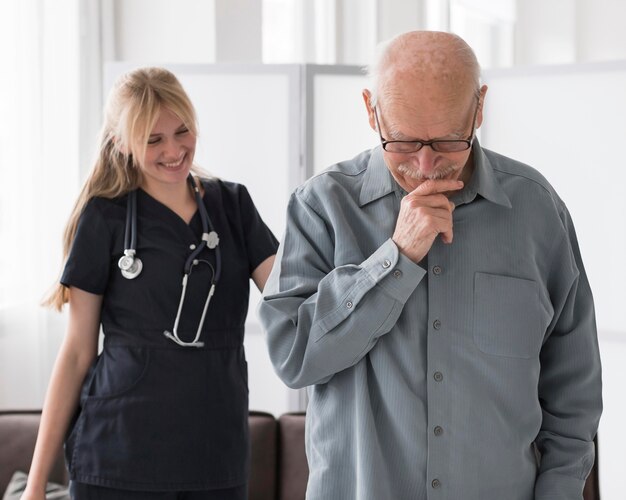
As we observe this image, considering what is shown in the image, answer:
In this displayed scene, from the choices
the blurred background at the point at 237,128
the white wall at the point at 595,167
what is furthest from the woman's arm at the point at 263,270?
the white wall at the point at 595,167

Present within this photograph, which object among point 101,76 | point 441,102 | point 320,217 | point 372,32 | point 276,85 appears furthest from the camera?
point 372,32

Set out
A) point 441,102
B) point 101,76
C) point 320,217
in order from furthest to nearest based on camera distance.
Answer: point 101,76
point 320,217
point 441,102

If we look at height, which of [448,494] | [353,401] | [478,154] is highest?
[478,154]

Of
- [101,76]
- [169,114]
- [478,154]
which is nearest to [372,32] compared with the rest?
[101,76]

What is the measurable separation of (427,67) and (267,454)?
1646 mm

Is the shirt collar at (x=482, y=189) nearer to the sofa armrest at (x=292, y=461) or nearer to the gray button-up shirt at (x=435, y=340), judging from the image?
the gray button-up shirt at (x=435, y=340)

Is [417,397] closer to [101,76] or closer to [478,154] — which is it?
[478,154]

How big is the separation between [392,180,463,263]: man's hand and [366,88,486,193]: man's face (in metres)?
0.02

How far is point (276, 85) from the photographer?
3250 millimetres

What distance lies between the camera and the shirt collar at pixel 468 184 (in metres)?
1.47

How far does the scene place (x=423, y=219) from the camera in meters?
1.36

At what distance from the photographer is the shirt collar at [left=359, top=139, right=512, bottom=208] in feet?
4.82

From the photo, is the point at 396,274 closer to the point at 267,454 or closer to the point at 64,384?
the point at 64,384

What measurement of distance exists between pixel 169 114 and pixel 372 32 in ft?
9.45
